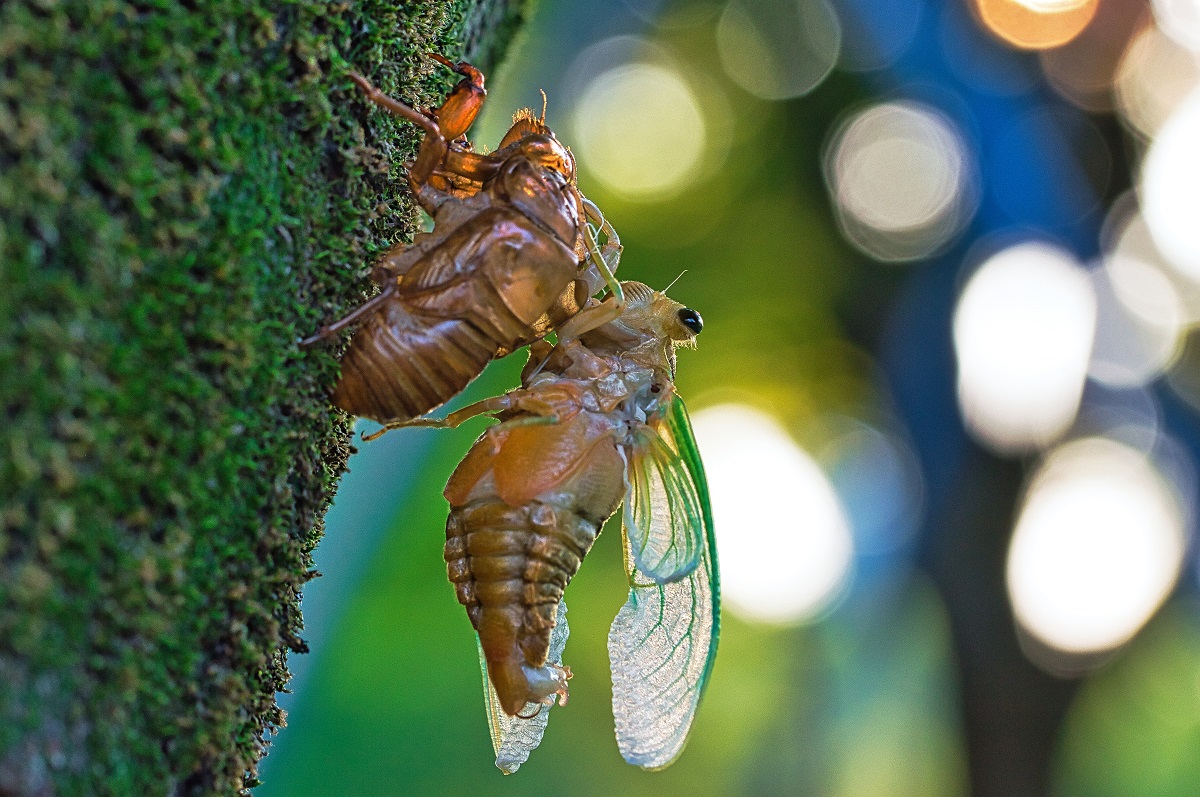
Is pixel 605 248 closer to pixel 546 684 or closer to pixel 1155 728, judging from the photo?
pixel 546 684

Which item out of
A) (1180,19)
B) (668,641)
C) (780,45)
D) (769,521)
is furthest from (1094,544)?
(668,641)

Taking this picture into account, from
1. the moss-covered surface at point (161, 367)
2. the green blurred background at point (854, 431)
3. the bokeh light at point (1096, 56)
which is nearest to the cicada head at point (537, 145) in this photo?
the moss-covered surface at point (161, 367)

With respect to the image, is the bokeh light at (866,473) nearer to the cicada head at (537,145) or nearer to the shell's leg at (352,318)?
the cicada head at (537,145)

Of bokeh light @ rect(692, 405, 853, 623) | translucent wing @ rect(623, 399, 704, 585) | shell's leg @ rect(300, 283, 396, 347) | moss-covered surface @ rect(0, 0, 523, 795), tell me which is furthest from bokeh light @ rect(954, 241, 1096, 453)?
moss-covered surface @ rect(0, 0, 523, 795)

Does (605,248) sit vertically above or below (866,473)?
above

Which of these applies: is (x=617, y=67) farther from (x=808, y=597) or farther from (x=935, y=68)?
(x=808, y=597)

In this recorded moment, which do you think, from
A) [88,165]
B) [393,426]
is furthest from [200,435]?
[393,426]

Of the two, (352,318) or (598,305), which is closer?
(352,318)
